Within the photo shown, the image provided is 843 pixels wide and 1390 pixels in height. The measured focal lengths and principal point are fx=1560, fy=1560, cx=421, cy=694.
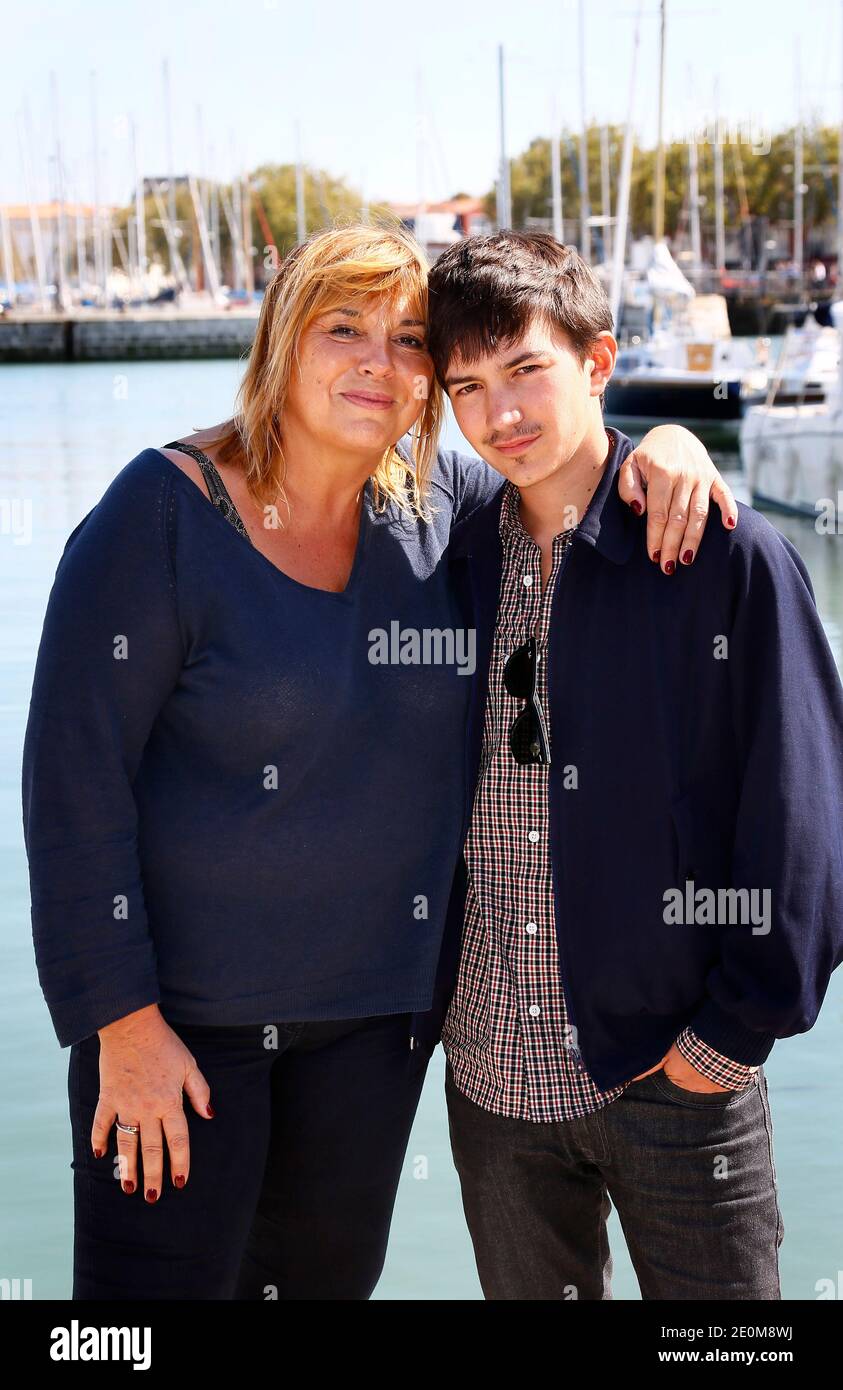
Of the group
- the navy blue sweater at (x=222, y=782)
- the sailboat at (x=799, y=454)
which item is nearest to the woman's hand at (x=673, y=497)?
the navy blue sweater at (x=222, y=782)

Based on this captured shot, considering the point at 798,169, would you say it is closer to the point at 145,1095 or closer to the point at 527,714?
the point at 527,714

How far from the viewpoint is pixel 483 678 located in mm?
2414

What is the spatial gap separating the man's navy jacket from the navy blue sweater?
244mm

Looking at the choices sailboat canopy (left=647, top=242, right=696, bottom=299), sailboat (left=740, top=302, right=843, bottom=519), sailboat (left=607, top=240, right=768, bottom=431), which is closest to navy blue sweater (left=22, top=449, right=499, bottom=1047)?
sailboat (left=740, top=302, right=843, bottom=519)

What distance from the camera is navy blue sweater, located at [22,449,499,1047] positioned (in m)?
2.17

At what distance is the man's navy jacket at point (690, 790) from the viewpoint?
2.14 m

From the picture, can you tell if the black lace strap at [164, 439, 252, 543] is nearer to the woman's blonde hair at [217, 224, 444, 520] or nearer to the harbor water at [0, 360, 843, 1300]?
the woman's blonde hair at [217, 224, 444, 520]

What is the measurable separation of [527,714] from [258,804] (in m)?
0.42

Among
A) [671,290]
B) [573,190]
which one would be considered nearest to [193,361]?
[573,190]

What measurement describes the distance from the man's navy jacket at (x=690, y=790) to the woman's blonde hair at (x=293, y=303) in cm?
46

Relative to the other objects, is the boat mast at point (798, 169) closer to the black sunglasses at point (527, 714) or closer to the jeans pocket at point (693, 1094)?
the black sunglasses at point (527, 714)
